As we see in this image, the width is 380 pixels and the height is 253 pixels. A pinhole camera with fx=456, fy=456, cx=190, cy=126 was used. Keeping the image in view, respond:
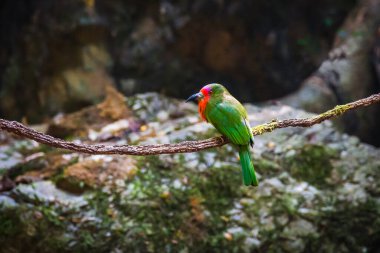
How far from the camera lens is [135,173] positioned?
15.2 ft

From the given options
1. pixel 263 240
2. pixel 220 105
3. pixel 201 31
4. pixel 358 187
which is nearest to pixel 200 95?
pixel 220 105

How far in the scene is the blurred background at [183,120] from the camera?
4359 millimetres

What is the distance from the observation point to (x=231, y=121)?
321 centimetres

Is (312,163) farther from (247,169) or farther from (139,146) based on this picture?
(139,146)

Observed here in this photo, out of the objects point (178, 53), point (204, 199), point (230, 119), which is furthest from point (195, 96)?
point (178, 53)

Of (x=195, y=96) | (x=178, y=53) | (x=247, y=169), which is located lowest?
(x=247, y=169)

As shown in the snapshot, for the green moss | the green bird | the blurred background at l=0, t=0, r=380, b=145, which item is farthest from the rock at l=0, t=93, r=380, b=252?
the blurred background at l=0, t=0, r=380, b=145

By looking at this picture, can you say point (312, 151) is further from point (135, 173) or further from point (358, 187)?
point (135, 173)

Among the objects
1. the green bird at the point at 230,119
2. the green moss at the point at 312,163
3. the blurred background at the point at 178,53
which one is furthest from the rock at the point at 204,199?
the blurred background at the point at 178,53

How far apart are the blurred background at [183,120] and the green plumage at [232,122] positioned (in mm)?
1490

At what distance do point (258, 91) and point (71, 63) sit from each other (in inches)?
118

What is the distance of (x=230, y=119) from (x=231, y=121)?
0.05 feet

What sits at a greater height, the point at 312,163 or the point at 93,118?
the point at 93,118

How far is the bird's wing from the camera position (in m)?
3.16
